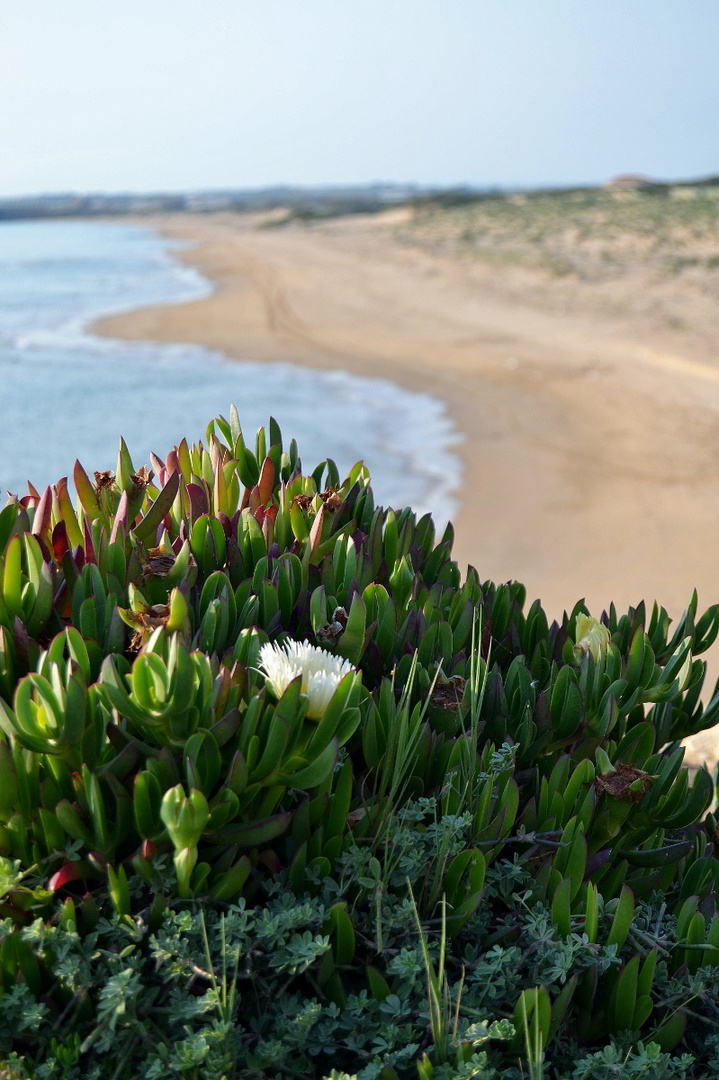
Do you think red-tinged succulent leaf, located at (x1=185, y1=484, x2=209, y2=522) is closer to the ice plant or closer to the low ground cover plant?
the low ground cover plant

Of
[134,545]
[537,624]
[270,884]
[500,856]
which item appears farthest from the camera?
[537,624]

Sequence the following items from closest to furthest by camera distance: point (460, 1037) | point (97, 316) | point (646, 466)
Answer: point (460, 1037), point (646, 466), point (97, 316)

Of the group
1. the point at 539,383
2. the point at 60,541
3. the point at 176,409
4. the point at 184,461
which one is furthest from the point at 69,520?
the point at 539,383

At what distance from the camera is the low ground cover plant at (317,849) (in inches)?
46.0

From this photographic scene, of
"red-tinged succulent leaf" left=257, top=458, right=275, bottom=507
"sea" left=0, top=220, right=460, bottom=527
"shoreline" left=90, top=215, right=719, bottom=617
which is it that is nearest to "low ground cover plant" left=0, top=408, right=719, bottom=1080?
"red-tinged succulent leaf" left=257, top=458, right=275, bottom=507

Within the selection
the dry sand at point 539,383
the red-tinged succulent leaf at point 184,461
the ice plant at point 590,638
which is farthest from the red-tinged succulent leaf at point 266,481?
the dry sand at point 539,383

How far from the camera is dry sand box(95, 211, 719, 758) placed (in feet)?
18.9

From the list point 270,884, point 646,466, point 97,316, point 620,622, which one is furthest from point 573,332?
point 270,884

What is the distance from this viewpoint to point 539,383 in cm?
1042

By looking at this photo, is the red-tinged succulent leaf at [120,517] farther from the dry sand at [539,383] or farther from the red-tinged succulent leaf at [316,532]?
the dry sand at [539,383]

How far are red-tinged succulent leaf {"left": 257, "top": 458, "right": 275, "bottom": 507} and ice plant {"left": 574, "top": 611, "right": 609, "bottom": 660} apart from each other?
76 centimetres

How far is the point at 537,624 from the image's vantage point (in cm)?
194

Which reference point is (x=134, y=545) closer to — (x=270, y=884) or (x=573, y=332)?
(x=270, y=884)

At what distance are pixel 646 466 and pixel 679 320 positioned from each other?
23.4 feet
